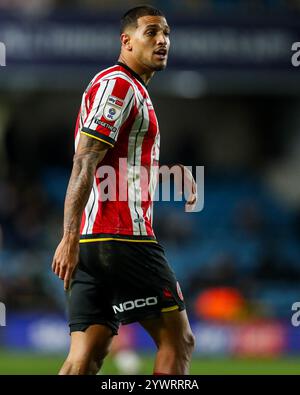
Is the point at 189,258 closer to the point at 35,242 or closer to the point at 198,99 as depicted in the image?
the point at 35,242

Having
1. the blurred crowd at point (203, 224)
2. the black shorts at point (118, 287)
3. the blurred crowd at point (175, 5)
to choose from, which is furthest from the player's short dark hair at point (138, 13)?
the blurred crowd at point (203, 224)

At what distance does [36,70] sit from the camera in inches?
513

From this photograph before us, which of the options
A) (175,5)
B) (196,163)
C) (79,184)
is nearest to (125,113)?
(79,184)

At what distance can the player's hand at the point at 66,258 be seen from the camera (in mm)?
4266

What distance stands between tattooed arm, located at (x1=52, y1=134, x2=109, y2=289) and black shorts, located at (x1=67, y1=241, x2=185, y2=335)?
0.23 metres

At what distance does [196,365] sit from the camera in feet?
35.6

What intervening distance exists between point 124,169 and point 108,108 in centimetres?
34

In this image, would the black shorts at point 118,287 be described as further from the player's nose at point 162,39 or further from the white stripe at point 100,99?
the player's nose at point 162,39

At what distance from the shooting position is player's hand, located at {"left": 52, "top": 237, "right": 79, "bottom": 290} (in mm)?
4266

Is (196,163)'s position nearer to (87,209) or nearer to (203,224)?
(203,224)

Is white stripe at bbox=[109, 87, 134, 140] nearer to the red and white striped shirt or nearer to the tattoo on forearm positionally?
the red and white striped shirt

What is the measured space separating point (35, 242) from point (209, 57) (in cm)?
411

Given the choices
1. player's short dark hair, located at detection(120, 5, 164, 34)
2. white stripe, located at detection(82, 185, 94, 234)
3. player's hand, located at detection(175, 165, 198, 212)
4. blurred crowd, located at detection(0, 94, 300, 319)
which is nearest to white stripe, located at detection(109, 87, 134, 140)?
white stripe, located at detection(82, 185, 94, 234)
